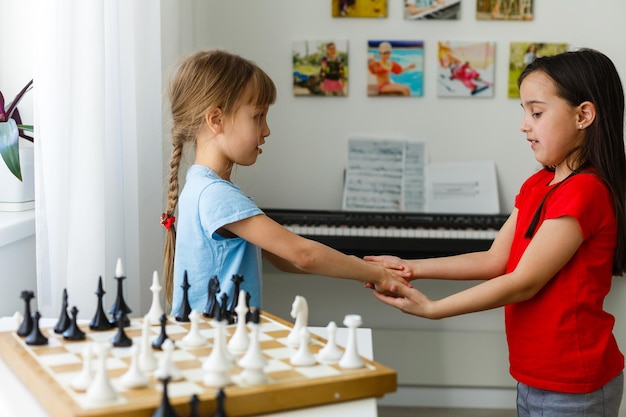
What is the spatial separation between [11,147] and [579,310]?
1616 millimetres

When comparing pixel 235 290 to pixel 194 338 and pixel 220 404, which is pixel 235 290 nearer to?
pixel 194 338

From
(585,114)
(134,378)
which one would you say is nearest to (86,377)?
(134,378)

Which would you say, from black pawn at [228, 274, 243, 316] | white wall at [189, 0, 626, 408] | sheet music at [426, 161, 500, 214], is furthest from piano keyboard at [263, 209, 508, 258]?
black pawn at [228, 274, 243, 316]

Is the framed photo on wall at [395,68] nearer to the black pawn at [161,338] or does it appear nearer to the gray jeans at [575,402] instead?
the gray jeans at [575,402]

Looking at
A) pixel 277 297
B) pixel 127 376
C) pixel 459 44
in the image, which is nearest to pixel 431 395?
pixel 277 297

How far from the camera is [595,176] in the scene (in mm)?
1824

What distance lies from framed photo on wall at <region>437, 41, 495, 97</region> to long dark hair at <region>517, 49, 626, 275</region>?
208 cm

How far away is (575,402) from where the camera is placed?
1.82 metres

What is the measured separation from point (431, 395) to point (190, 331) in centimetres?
265

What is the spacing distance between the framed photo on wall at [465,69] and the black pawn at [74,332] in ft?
9.36

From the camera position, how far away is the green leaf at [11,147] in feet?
7.54

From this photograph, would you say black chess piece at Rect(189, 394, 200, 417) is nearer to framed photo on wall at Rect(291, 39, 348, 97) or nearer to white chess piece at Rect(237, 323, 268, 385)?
white chess piece at Rect(237, 323, 268, 385)

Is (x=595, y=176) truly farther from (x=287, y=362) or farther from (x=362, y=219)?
(x=362, y=219)

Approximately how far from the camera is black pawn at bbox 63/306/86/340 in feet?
4.54
